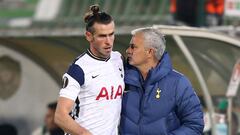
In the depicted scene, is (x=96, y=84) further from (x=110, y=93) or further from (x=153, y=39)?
(x=153, y=39)

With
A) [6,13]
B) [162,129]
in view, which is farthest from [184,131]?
[6,13]

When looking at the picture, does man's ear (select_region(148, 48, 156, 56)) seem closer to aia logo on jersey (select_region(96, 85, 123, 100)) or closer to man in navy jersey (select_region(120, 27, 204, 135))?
man in navy jersey (select_region(120, 27, 204, 135))

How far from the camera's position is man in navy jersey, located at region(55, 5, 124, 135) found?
6320mm

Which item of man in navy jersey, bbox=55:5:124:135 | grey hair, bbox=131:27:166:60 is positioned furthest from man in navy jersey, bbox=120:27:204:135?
man in navy jersey, bbox=55:5:124:135

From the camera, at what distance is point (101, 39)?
6.32 m

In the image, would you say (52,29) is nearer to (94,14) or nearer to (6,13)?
(94,14)

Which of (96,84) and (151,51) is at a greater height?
(151,51)

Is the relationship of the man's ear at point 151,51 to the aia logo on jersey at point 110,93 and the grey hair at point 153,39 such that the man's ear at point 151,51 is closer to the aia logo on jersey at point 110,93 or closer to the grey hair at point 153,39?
the grey hair at point 153,39

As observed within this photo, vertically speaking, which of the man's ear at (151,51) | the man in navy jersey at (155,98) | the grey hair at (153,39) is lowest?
the man in navy jersey at (155,98)

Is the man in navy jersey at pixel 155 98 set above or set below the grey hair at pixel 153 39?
below

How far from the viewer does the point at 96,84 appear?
6387 millimetres

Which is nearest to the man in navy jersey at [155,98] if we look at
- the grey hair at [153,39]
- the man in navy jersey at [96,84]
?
the grey hair at [153,39]

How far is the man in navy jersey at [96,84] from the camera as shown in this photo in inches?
249

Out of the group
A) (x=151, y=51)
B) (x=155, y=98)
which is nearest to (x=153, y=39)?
(x=151, y=51)
